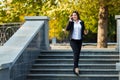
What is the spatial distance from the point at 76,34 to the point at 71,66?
1.47 metres

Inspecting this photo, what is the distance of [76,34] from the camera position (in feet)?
39.7

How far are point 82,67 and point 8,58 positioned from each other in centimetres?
314

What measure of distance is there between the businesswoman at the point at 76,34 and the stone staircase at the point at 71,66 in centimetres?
58

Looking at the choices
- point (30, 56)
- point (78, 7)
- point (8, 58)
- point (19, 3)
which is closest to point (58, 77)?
point (30, 56)

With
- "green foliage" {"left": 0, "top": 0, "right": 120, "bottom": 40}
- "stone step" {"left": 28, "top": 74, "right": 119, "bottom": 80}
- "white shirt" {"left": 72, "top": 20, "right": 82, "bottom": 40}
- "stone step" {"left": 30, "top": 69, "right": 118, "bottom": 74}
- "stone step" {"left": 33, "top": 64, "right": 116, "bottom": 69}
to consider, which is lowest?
"stone step" {"left": 28, "top": 74, "right": 119, "bottom": 80}

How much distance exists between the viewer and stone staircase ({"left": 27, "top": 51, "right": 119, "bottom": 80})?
41.0ft

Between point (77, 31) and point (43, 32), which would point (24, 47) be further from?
point (43, 32)

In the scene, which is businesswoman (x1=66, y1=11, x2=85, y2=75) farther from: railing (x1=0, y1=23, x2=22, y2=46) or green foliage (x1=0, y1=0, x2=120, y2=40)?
green foliage (x1=0, y1=0, x2=120, y2=40)

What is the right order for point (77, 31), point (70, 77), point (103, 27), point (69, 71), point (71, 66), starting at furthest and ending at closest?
point (103, 27) → point (71, 66) → point (69, 71) → point (70, 77) → point (77, 31)

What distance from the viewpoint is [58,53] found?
46.6 feet

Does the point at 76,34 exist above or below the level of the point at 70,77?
above

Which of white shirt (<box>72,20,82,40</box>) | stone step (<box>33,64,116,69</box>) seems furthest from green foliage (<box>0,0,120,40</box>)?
white shirt (<box>72,20,82,40</box>)

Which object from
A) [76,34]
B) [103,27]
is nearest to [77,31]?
[76,34]

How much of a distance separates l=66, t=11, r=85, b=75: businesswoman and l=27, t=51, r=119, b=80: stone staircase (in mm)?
578
